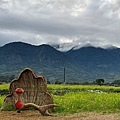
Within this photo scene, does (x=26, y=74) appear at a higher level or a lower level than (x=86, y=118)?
higher

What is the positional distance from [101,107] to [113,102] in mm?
1194

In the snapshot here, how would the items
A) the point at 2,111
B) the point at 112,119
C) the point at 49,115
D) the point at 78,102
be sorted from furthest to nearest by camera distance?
1. the point at 78,102
2. the point at 2,111
3. the point at 49,115
4. the point at 112,119

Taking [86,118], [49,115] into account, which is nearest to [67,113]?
[49,115]

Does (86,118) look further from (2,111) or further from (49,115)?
(2,111)

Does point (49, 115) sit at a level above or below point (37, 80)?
below

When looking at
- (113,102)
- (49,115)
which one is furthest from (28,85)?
(113,102)

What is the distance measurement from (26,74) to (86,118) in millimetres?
4479

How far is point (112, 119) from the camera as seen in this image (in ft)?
38.6

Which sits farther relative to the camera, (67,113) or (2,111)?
(2,111)

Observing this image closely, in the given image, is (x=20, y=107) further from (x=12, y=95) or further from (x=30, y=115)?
(x=12, y=95)

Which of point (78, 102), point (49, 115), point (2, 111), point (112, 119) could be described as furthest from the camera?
point (78, 102)

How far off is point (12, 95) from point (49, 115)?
294 centimetres

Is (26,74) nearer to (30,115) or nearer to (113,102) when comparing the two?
(30,115)

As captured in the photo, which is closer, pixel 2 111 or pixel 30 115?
pixel 30 115
